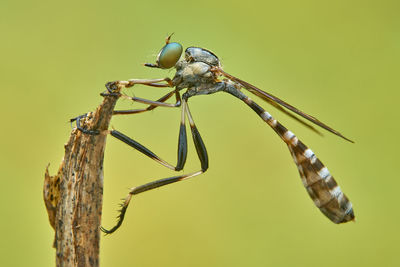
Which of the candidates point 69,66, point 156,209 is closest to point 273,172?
point 156,209

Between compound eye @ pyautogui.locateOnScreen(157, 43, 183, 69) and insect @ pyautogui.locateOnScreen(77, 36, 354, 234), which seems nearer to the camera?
compound eye @ pyautogui.locateOnScreen(157, 43, 183, 69)

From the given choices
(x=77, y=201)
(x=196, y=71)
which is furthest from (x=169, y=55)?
(x=77, y=201)

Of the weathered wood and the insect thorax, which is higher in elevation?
the insect thorax

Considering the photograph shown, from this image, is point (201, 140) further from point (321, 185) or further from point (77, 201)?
point (77, 201)

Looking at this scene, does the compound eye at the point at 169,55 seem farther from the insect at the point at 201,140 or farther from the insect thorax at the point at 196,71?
the insect thorax at the point at 196,71

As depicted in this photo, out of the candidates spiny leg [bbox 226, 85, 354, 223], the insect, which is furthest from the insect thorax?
spiny leg [bbox 226, 85, 354, 223]

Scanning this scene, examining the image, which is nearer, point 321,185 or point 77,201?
point 77,201

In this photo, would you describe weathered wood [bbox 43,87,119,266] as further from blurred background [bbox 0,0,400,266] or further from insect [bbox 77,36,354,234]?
blurred background [bbox 0,0,400,266]
